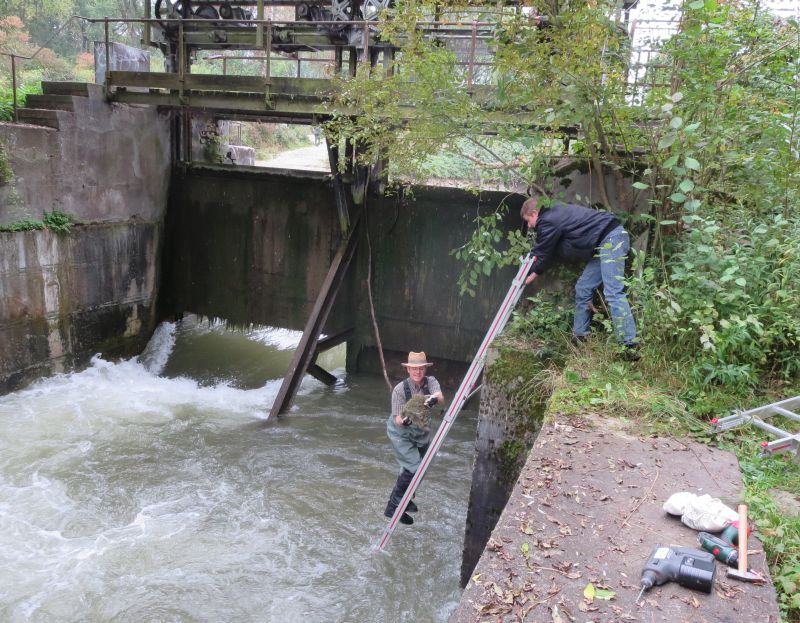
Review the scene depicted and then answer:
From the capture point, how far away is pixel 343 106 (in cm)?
785

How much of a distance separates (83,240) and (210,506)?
481cm

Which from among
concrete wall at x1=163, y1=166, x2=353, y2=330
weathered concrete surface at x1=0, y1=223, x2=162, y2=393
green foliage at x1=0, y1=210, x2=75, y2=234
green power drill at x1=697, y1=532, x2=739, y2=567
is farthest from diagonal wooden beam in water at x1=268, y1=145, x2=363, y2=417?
green power drill at x1=697, y1=532, x2=739, y2=567

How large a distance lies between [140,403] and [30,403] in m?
1.39

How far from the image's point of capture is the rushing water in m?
5.28

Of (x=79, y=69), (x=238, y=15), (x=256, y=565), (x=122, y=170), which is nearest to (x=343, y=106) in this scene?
(x=122, y=170)

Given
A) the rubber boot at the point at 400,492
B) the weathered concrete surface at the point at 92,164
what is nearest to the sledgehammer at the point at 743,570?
the rubber boot at the point at 400,492

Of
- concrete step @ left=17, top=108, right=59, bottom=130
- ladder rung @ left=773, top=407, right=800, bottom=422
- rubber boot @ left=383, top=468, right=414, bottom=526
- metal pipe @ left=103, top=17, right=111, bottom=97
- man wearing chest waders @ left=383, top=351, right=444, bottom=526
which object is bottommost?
rubber boot @ left=383, top=468, right=414, bottom=526

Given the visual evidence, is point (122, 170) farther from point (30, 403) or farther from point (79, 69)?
point (79, 69)

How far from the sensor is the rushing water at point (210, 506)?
5.28 metres

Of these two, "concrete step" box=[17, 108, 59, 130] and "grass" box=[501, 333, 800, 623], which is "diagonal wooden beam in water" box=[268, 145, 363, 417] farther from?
"grass" box=[501, 333, 800, 623]

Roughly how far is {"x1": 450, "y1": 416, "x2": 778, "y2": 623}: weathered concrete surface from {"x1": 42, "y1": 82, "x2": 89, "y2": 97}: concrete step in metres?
8.54

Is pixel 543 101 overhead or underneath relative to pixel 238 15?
underneath

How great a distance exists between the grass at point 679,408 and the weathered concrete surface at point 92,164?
23.0ft

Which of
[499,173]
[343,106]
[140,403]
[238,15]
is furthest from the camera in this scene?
[238,15]
